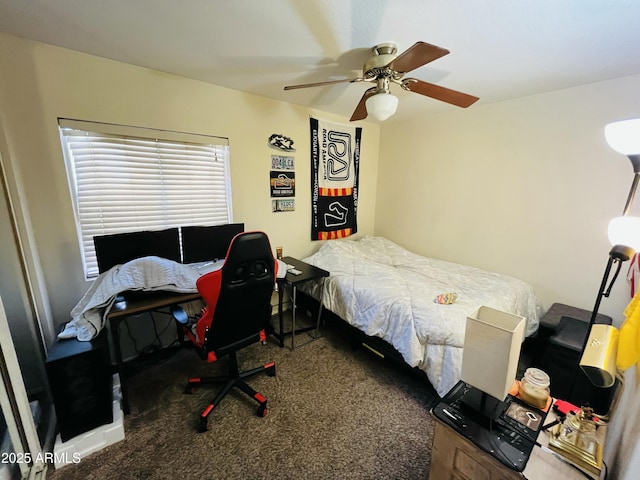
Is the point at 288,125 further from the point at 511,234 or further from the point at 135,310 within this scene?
the point at 511,234

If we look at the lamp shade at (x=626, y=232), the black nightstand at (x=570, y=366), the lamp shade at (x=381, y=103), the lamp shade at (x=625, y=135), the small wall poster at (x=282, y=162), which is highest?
the lamp shade at (x=381, y=103)

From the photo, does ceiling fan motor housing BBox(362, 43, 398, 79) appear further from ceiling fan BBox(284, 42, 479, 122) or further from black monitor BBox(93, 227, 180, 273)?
black monitor BBox(93, 227, 180, 273)

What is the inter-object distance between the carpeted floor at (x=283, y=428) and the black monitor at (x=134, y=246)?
3.22 feet

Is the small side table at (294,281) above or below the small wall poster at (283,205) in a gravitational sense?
below

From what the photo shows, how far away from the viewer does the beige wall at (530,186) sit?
2152 mm

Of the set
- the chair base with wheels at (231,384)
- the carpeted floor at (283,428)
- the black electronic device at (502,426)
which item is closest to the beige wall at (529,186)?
the carpeted floor at (283,428)

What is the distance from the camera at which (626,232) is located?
859 millimetres

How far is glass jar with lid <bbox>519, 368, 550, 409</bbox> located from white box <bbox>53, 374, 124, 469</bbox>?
223cm

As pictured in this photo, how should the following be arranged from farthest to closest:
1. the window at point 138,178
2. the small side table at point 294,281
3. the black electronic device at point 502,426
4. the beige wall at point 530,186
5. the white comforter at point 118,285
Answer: the small side table at point 294,281 < the beige wall at point 530,186 < the window at point 138,178 < the white comforter at point 118,285 < the black electronic device at point 502,426

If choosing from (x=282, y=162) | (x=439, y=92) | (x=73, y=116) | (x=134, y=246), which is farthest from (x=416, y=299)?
(x=73, y=116)

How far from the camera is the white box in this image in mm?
1443

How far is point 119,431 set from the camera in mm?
1591

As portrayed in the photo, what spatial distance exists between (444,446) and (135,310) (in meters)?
1.80

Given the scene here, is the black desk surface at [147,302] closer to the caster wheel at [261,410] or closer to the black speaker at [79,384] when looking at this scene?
the black speaker at [79,384]
